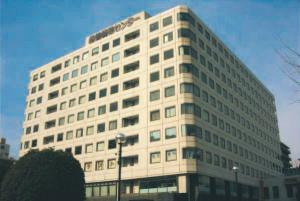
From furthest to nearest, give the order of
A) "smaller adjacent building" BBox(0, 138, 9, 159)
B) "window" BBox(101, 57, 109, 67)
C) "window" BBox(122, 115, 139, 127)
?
"smaller adjacent building" BBox(0, 138, 9, 159) → "window" BBox(101, 57, 109, 67) → "window" BBox(122, 115, 139, 127)

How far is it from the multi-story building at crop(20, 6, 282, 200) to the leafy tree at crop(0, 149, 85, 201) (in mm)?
15865

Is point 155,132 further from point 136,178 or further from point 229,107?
point 229,107

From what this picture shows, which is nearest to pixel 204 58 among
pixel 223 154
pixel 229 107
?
pixel 229 107

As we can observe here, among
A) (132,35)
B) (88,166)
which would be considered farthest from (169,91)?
(88,166)

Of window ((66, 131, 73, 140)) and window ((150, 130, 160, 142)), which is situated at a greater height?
window ((66, 131, 73, 140))

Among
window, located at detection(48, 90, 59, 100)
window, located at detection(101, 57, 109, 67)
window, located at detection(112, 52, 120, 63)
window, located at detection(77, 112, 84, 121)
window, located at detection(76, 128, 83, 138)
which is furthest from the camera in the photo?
window, located at detection(48, 90, 59, 100)

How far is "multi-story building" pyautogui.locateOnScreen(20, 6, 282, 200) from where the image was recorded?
52.0 m

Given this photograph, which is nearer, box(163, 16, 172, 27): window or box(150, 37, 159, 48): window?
box(163, 16, 172, 27): window

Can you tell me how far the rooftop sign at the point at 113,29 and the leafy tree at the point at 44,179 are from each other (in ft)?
112

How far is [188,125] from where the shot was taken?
51.0 metres

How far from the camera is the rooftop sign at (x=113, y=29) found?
65.8 meters

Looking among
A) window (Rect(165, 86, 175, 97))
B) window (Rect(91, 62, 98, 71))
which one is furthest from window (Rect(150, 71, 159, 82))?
window (Rect(91, 62, 98, 71))

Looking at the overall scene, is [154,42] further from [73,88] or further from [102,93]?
[73,88]

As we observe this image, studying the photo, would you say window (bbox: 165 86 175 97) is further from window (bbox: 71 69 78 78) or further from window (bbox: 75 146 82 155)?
window (bbox: 71 69 78 78)
